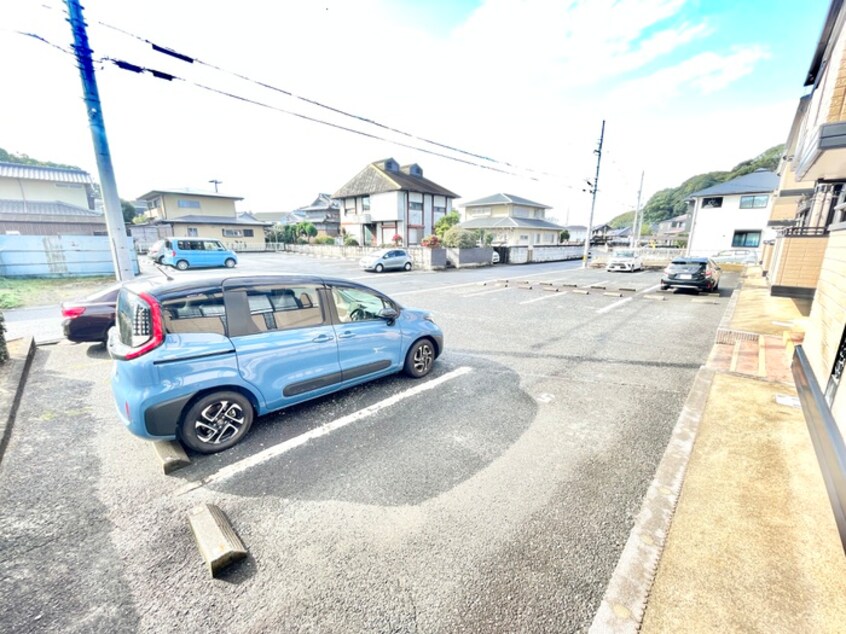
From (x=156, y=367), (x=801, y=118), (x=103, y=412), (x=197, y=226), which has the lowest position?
(x=103, y=412)

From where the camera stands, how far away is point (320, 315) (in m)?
3.96

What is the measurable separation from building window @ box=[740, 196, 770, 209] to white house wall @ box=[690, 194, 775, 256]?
23 centimetres

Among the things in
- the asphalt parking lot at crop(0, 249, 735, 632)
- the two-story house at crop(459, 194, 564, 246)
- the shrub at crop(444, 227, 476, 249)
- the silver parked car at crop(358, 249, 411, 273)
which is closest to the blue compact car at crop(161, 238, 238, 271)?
the silver parked car at crop(358, 249, 411, 273)

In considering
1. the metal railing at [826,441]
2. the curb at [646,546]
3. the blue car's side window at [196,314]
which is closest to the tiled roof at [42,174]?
the blue car's side window at [196,314]

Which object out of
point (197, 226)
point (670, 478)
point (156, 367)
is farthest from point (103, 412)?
point (197, 226)

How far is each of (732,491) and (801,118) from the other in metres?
17.9

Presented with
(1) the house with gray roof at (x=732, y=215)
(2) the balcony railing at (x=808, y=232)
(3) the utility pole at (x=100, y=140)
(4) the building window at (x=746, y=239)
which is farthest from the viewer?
(4) the building window at (x=746, y=239)

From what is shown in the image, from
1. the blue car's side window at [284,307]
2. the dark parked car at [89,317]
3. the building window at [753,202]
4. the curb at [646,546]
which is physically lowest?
the curb at [646,546]

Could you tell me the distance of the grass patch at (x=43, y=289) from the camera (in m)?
10.7

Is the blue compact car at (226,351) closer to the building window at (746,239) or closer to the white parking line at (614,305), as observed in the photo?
the white parking line at (614,305)

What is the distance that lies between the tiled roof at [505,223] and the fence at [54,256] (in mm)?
32515

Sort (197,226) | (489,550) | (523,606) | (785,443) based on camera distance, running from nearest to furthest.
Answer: (523,606) → (489,550) → (785,443) → (197,226)

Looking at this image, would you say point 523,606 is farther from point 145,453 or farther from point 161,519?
point 145,453

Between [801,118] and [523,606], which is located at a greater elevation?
[801,118]
